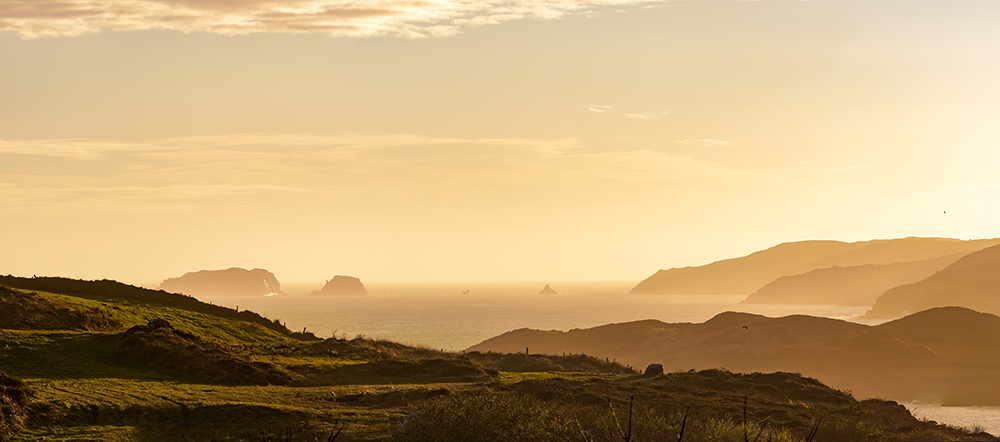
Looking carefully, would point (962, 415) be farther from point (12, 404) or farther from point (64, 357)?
point (12, 404)

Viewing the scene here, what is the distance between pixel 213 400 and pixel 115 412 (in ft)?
11.8

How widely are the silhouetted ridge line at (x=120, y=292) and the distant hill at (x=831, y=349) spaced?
2814 inches

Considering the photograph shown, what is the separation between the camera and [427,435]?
22141 mm

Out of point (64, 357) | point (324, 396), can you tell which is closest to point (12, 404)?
point (64, 357)

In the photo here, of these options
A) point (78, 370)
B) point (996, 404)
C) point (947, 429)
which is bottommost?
point (996, 404)

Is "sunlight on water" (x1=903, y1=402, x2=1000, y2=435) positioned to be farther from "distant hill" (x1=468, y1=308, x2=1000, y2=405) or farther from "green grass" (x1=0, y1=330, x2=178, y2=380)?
"green grass" (x1=0, y1=330, x2=178, y2=380)

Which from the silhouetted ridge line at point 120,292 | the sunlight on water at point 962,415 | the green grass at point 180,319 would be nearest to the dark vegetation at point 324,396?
the green grass at point 180,319

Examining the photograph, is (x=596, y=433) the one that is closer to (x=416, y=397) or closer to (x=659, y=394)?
(x=416, y=397)

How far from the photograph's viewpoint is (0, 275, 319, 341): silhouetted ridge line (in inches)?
2135

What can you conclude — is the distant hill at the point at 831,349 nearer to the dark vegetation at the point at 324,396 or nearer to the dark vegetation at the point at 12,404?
the dark vegetation at the point at 324,396

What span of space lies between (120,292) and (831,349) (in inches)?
3911

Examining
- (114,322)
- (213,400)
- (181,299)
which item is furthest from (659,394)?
(181,299)

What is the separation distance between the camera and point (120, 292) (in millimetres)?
56375

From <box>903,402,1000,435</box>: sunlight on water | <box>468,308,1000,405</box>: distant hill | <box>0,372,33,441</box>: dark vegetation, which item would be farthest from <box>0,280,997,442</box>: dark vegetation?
<box>468,308,1000,405</box>: distant hill
